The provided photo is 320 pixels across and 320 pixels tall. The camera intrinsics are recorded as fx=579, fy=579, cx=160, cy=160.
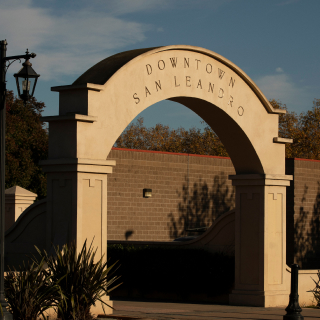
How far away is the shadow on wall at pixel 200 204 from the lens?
20.6m

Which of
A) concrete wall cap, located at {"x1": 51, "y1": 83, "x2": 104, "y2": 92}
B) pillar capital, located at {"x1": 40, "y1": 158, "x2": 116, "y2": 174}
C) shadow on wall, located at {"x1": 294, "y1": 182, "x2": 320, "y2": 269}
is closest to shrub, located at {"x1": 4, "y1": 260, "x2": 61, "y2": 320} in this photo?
pillar capital, located at {"x1": 40, "y1": 158, "x2": 116, "y2": 174}

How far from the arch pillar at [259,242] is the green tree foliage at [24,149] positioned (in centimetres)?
1778

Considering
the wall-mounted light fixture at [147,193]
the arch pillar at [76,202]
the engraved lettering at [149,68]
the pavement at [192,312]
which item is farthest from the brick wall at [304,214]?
the arch pillar at [76,202]

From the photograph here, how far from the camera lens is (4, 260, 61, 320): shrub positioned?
27.3 ft

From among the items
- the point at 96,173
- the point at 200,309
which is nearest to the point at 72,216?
the point at 96,173

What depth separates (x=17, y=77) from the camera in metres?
8.62

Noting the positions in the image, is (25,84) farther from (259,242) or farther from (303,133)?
(303,133)

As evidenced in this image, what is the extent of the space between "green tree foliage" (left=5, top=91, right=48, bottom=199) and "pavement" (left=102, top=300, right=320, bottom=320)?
665 inches

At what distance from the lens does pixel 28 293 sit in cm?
834

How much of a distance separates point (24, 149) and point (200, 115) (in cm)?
1910

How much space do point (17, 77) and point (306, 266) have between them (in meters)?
16.4

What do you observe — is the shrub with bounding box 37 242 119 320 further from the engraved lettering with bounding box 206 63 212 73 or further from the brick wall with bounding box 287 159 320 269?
the brick wall with bounding box 287 159 320 269

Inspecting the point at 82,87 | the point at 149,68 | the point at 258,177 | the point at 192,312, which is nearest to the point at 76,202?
the point at 82,87

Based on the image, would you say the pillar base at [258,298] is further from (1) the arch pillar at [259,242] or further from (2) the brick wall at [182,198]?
(2) the brick wall at [182,198]
